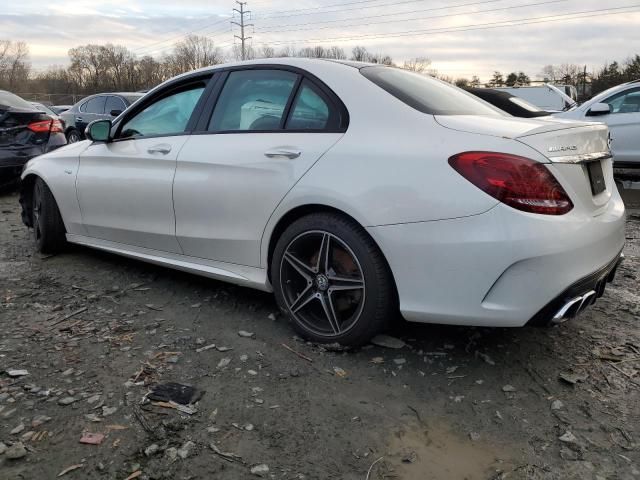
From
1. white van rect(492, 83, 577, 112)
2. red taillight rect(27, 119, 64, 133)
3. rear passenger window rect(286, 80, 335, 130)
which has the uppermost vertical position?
white van rect(492, 83, 577, 112)

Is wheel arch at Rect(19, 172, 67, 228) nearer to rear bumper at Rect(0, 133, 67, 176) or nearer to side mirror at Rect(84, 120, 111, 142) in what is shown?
side mirror at Rect(84, 120, 111, 142)

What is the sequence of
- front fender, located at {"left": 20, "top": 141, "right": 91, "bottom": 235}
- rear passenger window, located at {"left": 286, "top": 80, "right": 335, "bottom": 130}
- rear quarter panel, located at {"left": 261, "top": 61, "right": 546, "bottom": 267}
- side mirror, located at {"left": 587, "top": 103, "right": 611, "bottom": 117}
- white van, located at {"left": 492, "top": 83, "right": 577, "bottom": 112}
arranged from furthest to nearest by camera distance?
1. white van, located at {"left": 492, "top": 83, "right": 577, "bottom": 112}
2. side mirror, located at {"left": 587, "top": 103, "right": 611, "bottom": 117}
3. front fender, located at {"left": 20, "top": 141, "right": 91, "bottom": 235}
4. rear passenger window, located at {"left": 286, "top": 80, "right": 335, "bottom": 130}
5. rear quarter panel, located at {"left": 261, "top": 61, "right": 546, "bottom": 267}

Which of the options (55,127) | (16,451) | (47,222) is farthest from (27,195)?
(16,451)

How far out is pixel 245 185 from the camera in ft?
10.5

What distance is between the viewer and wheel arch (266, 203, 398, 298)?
9.12 feet

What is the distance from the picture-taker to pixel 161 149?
12.3ft

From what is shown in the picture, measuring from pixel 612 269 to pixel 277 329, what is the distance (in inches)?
74.2

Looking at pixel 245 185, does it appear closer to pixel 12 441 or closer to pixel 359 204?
pixel 359 204

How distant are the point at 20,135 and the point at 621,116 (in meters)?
8.77

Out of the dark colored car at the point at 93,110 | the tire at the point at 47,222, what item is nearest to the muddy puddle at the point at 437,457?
the tire at the point at 47,222

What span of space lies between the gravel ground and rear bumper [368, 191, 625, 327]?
417 millimetres

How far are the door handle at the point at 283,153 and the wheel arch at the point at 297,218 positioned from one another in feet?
0.94

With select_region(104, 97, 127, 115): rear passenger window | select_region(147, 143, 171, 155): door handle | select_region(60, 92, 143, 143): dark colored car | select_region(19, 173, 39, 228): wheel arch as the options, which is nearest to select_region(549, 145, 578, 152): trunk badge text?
select_region(147, 143, 171, 155): door handle

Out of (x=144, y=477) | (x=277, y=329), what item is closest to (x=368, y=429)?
(x=144, y=477)
